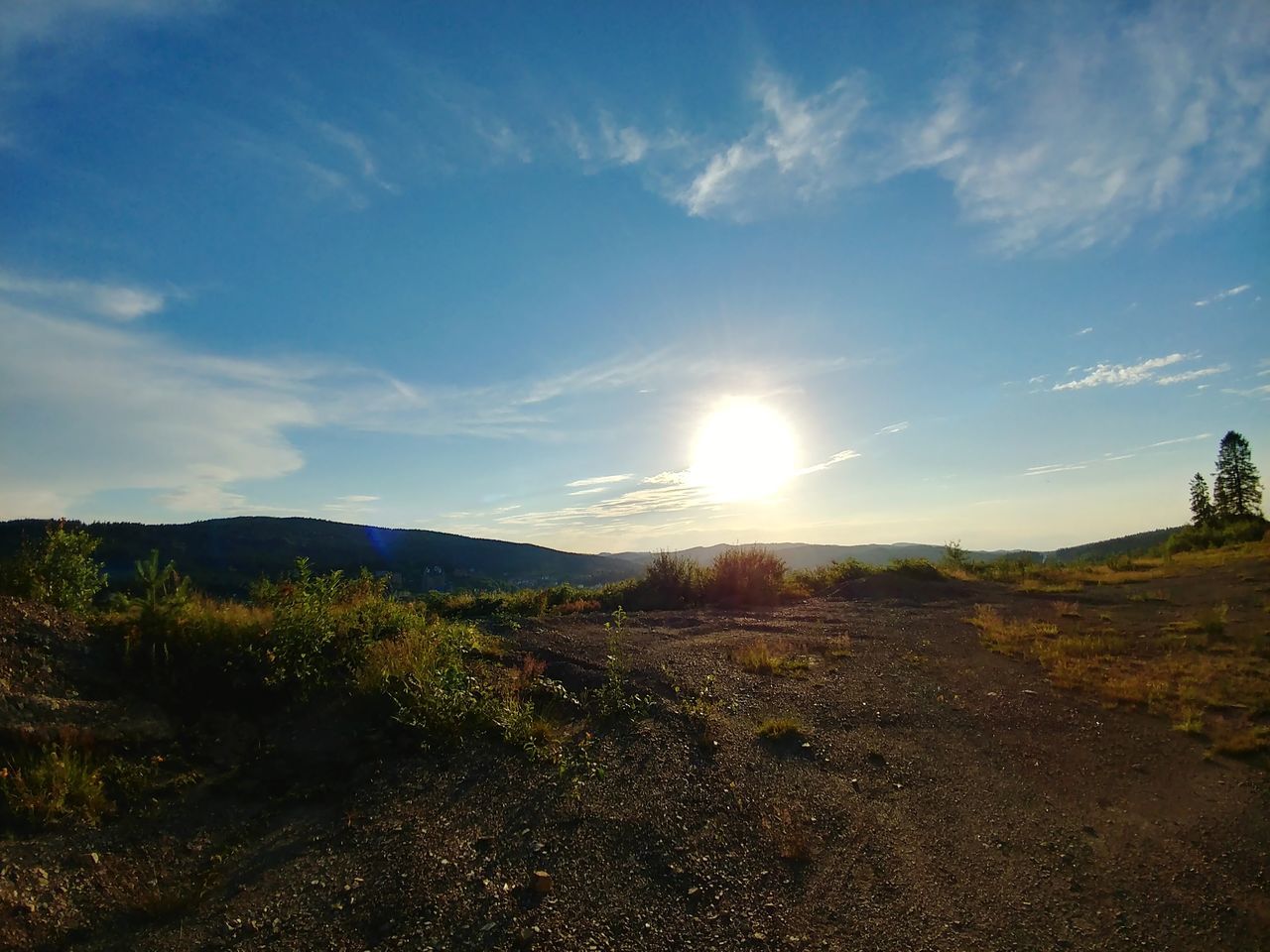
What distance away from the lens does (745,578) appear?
1908cm

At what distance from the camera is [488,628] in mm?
9953

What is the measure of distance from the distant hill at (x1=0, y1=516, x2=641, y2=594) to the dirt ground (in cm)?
486

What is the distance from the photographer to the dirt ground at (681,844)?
11.0 ft

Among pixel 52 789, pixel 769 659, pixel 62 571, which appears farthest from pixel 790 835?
pixel 62 571

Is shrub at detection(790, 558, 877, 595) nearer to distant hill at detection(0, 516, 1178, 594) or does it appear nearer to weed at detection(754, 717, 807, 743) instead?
distant hill at detection(0, 516, 1178, 594)

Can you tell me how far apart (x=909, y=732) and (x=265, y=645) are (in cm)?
639

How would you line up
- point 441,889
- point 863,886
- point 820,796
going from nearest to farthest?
point 441,889
point 863,886
point 820,796

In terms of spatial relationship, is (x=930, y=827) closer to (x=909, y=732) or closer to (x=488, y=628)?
(x=909, y=732)

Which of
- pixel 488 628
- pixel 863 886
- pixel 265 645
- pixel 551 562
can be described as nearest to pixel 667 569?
pixel 488 628

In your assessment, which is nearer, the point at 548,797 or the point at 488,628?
the point at 548,797

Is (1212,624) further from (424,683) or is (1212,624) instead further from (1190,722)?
(424,683)

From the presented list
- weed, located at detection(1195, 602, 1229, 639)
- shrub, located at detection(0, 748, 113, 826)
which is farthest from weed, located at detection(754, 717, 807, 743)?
weed, located at detection(1195, 602, 1229, 639)

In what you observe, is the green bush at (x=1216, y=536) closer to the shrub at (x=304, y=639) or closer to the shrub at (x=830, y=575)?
the shrub at (x=830, y=575)

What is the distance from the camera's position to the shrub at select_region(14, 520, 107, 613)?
6.46 meters
